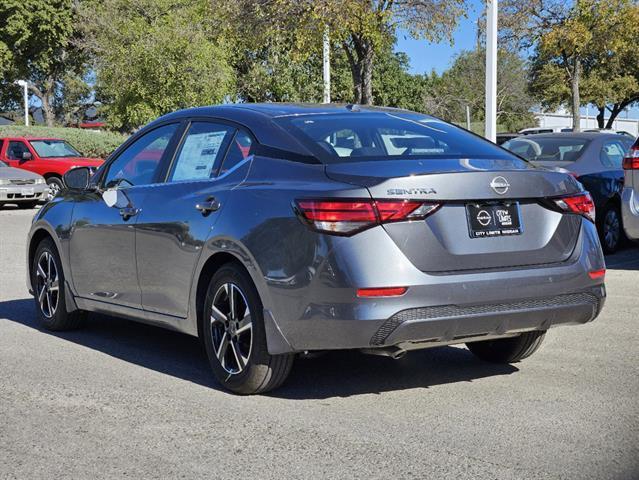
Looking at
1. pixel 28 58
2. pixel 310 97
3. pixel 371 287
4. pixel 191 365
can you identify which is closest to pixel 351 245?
pixel 371 287

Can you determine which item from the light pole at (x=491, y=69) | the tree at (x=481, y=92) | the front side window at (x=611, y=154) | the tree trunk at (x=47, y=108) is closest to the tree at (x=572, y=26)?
the light pole at (x=491, y=69)

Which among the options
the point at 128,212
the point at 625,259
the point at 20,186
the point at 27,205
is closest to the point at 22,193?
the point at 20,186

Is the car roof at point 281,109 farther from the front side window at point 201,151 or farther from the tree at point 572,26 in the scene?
the tree at point 572,26

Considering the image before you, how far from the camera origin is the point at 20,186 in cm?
2422

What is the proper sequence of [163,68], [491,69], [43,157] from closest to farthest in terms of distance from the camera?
[491,69] → [43,157] → [163,68]

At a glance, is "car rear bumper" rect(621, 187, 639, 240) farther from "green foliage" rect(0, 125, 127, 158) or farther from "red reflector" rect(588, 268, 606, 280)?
"green foliage" rect(0, 125, 127, 158)

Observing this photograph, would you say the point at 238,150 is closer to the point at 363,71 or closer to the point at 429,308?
the point at 429,308

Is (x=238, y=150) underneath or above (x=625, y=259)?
above

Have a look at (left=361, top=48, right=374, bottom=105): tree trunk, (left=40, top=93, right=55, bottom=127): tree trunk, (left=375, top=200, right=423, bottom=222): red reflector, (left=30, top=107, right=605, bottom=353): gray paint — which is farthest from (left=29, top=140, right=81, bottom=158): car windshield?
(left=40, top=93, right=55, bottom=127): tree trunk

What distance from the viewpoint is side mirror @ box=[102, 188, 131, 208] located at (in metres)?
6.73

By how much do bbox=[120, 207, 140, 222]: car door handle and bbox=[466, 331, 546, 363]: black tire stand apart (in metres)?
2.30

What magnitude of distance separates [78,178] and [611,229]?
313 inches

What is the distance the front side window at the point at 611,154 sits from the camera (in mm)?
13297

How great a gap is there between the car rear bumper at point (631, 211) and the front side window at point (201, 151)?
584 cm
